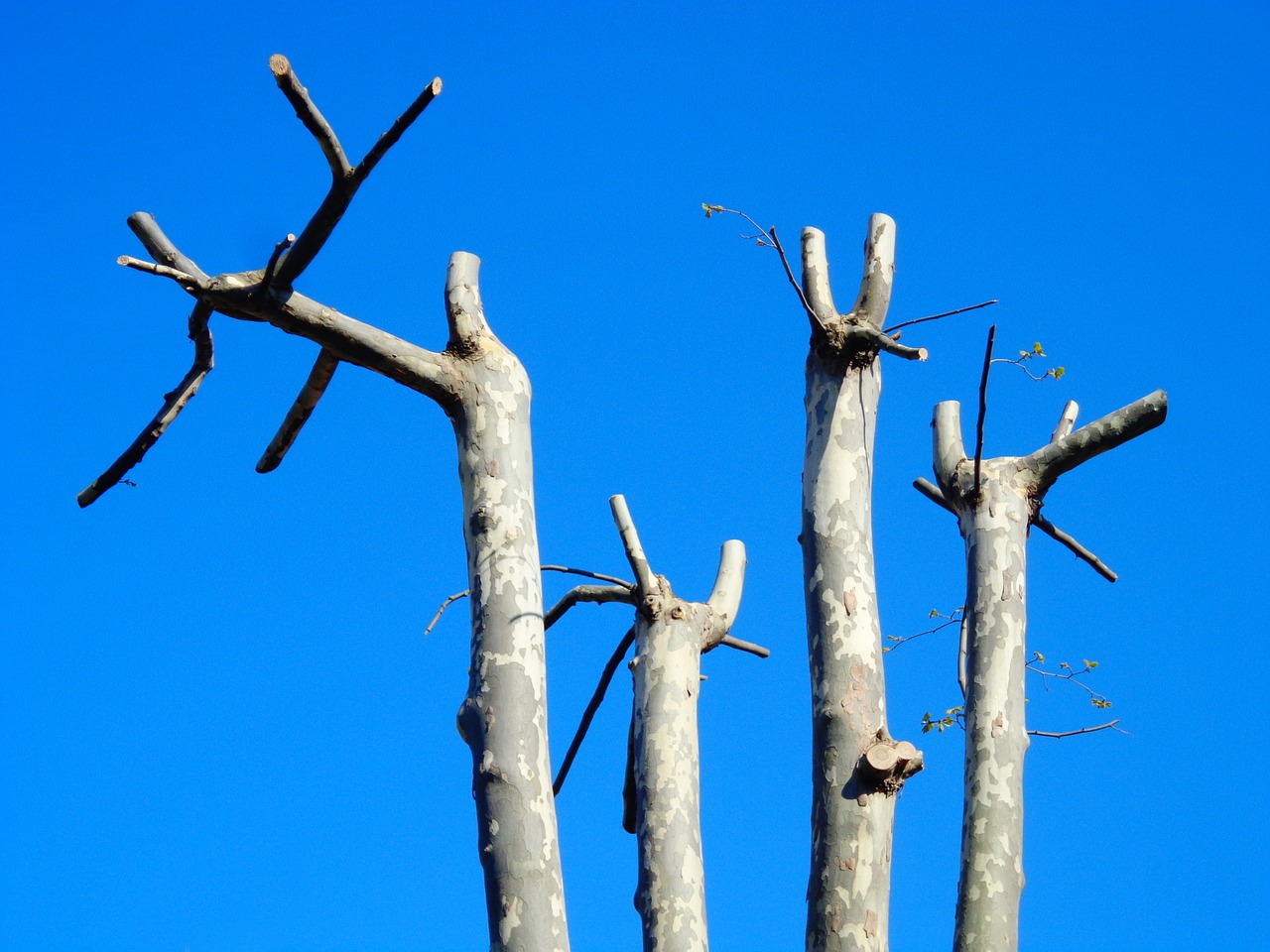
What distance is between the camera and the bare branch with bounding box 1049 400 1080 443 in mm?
6071

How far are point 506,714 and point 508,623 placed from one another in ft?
0.96

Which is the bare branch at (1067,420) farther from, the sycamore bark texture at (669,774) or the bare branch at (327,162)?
the bare branch at (327,162)

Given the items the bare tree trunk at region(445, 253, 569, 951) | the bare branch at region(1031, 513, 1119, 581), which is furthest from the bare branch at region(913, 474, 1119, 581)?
the bare tree trunk at region(445, 253, 569, 951)

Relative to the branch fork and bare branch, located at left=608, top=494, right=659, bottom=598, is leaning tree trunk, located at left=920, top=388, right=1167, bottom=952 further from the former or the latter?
the branch fork

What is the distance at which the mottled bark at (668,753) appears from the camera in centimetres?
538

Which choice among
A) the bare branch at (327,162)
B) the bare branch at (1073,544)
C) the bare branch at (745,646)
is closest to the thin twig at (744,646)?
the bare branch at (745,646)

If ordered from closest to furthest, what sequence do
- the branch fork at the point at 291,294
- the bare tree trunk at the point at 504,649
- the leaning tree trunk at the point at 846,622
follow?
the bare tree trunk at the point at 504,649
the branch fork at the point at 291,294
the leaning tree trunk at the point at 846,622

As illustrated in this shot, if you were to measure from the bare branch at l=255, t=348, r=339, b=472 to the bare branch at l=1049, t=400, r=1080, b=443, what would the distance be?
3240 mm

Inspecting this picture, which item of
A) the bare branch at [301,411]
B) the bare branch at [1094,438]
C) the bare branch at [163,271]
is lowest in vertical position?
the bare branch at [163,271]

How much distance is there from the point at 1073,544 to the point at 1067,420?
0.58 m

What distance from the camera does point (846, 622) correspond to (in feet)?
14.9

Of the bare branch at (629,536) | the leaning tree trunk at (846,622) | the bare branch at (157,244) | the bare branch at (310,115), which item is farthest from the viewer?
the bare branch at (629,536)

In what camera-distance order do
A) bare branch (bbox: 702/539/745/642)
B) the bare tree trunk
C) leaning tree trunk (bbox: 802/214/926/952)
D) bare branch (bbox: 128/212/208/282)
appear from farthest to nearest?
bare branch (bbox: 702/539/745/642) < bare branch (bbox: 128/212/208/282) < leaning tree trunk (bbox: 802/214/926/952) < the bare tree trunk

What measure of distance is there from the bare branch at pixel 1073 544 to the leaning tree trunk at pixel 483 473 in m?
2.62
